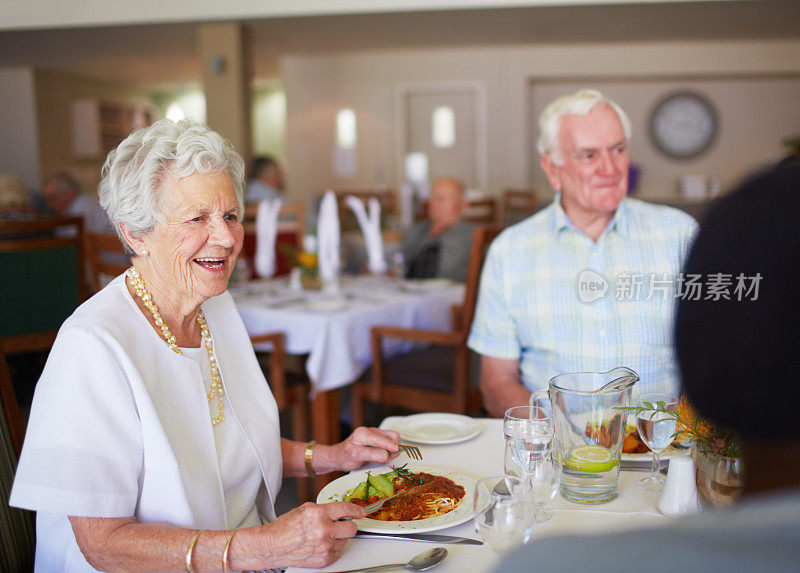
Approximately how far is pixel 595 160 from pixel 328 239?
1872mm

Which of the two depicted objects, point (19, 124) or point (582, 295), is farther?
point (19, 124)

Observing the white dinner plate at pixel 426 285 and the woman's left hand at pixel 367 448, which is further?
the white dinner plate at pixel 426 285

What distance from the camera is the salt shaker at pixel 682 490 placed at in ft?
3.47

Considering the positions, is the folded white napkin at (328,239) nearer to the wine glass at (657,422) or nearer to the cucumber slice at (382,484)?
the cucumber slice at (382,484)

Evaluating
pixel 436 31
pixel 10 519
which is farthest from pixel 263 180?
pixel 10 519

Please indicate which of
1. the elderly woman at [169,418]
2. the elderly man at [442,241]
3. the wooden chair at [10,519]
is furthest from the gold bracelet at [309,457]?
the elderly man at [442,241]

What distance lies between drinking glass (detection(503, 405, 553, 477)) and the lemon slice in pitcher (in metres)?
0.05

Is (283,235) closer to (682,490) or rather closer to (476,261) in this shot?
(476,261)

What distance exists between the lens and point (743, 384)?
44 centimetres

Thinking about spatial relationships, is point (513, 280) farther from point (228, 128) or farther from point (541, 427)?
point (228, 128)

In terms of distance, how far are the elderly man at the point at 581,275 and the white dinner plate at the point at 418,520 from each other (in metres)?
0.60

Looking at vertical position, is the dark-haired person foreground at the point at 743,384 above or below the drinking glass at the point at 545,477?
above

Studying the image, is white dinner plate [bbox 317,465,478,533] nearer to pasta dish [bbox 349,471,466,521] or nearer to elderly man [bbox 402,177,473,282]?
pasta dish [bbox 349,471,466,521]

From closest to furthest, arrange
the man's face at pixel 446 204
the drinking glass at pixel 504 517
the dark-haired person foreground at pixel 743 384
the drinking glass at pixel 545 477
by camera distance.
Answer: the dark-haired person foreground at pixel 743 384, the drinking glass at pixel 504 517, the drinking glass at pixel 545 477, the man's face at pixel 446 204
